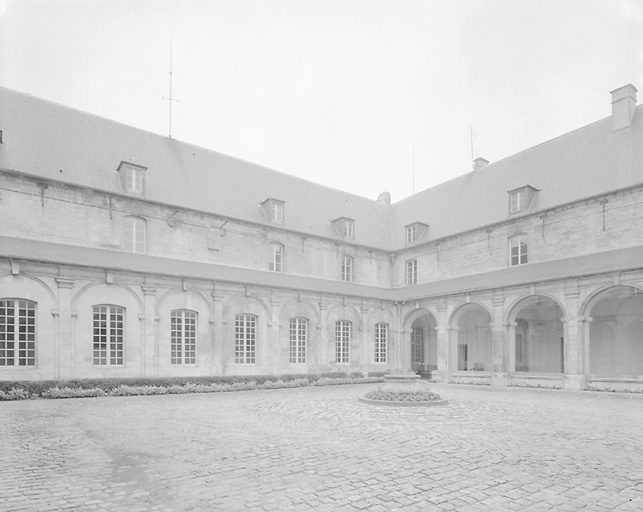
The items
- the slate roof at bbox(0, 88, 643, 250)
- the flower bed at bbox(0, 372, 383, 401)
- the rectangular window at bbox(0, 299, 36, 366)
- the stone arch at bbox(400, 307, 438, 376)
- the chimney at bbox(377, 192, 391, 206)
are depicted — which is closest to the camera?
the flower bed at bbox(0, 372, 383, 401)

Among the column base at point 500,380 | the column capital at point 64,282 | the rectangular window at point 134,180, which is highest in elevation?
the rectangular window at point 134,180

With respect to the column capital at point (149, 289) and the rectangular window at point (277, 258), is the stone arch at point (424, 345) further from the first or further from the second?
the column capital at point (149, 289)

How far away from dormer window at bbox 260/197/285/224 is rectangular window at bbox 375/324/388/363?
8.05 m

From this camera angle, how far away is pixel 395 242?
3075 centimetres

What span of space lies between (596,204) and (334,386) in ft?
46.3

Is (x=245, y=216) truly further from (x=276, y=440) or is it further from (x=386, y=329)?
(x=276, y=440)

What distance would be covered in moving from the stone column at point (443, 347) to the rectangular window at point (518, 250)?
4109mm

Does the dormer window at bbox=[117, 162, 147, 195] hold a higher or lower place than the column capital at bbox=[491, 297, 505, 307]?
higher

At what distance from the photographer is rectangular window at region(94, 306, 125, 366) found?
1783 cm

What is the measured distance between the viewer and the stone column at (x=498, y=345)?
21953mm

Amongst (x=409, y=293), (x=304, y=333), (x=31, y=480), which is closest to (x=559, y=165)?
(x=409, y=293)

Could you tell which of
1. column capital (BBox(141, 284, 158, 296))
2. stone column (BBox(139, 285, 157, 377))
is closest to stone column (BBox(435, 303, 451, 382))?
stone column (BBox(139, 285, 157, 377))

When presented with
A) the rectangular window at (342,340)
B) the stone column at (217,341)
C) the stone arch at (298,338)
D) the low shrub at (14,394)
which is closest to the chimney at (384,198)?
the rectangular window at (342,340)

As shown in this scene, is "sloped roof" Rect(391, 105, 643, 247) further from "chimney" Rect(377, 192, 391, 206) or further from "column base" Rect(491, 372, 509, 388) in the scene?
"column base" Rect(491, 372, 509, 388)
